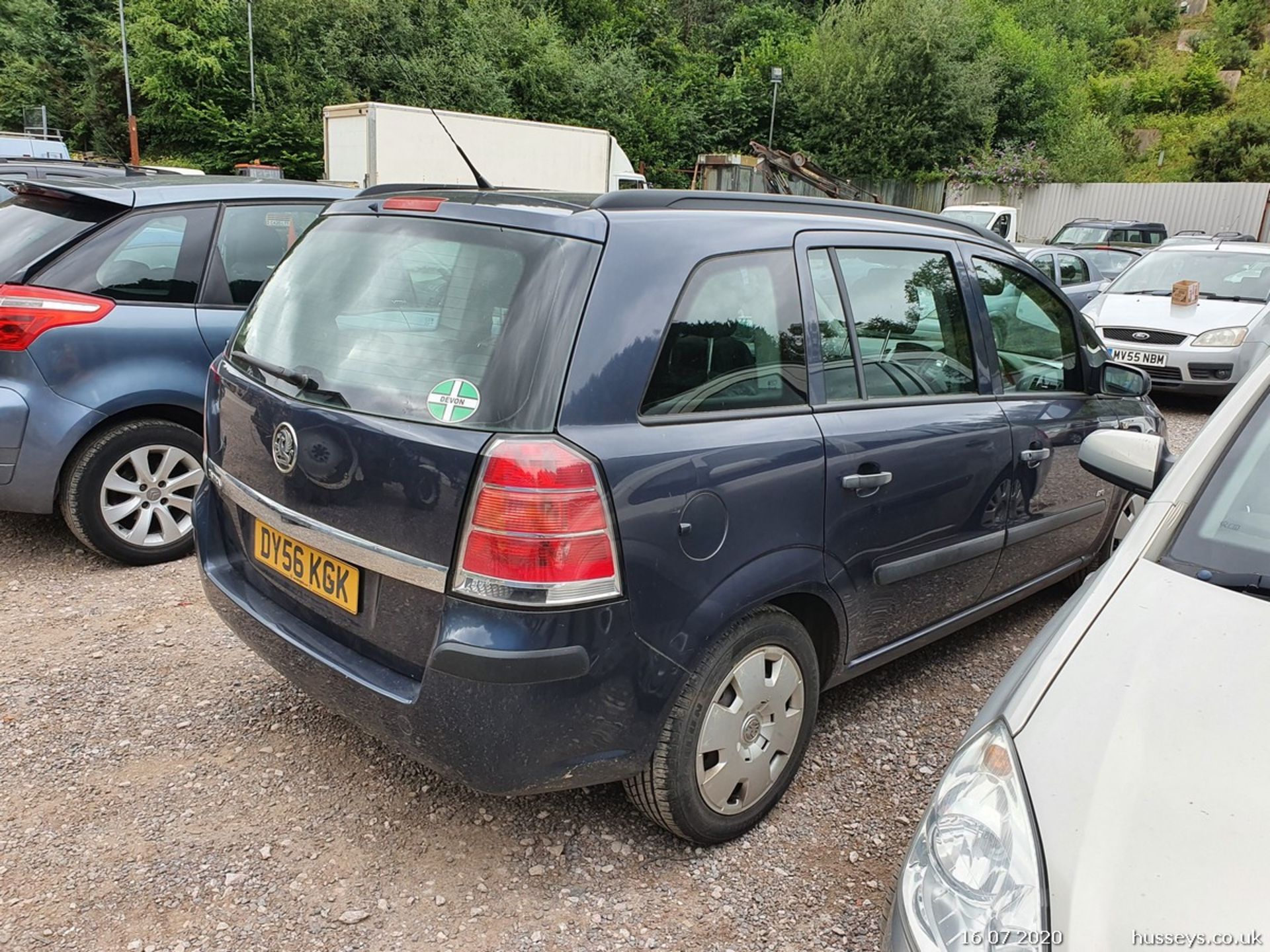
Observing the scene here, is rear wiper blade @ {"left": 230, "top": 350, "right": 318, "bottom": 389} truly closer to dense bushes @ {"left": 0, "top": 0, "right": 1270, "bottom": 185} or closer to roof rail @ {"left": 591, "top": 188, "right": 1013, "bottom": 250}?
roof rail @ {"left": 591, "top": 188, "right": 1013, "bottom": 250}

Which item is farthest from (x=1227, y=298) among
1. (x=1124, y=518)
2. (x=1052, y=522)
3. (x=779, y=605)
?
(x=779, y=605)

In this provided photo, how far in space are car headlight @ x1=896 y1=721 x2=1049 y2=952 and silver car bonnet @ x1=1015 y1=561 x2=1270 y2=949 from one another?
0.11 ft

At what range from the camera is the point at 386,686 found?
7.30 feet

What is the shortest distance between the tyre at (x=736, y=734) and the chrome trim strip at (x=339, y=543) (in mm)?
713

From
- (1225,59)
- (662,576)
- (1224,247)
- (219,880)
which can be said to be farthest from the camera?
(1225,59)

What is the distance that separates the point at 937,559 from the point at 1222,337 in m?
7.35

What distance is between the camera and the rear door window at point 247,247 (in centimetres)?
444

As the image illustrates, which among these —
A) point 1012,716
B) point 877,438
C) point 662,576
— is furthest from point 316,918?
point 877,438

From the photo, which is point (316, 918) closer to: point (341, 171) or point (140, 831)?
point (140, 831)

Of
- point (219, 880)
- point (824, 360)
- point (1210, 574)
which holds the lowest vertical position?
point (219, 880)

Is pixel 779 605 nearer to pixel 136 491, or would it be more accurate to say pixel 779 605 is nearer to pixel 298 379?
pixel 298 379

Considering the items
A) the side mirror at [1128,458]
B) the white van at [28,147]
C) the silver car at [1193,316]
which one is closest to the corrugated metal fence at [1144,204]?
the silver car at [1193,316]

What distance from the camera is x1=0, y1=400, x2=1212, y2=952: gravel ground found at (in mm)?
2254

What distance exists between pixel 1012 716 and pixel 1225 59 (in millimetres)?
54333
